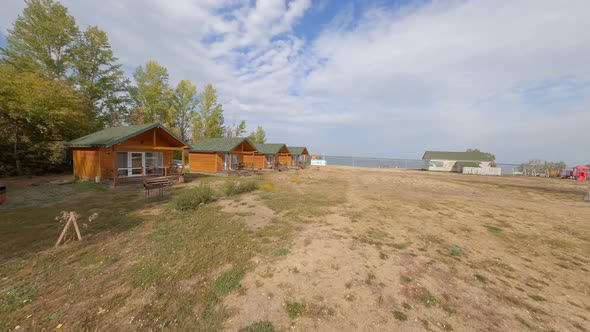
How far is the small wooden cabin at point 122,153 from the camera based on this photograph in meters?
14.5

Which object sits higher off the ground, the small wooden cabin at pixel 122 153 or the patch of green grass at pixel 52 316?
the small wooden cabin at pixel 122 153

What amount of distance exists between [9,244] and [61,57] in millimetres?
30486

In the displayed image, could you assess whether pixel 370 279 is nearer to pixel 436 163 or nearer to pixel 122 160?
pixel 122 160

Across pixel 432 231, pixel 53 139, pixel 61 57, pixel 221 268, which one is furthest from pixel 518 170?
pixel 61 57

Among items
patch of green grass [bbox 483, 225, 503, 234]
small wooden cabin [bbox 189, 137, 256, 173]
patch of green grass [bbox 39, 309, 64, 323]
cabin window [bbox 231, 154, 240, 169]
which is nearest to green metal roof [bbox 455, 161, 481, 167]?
patch of green grass [bbox 483, 225, 503, 234]

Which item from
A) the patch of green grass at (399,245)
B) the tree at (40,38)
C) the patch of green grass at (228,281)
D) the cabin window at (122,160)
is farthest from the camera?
the tree at (40,38)

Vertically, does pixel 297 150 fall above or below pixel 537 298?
above

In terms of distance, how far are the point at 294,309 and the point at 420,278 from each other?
10.4 ft

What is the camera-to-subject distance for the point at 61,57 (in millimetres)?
23141

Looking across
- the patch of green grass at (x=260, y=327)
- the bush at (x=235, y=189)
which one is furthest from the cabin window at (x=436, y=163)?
the patch of green grass at (x=260, y=327)

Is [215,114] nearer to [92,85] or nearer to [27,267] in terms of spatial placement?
[92,85]

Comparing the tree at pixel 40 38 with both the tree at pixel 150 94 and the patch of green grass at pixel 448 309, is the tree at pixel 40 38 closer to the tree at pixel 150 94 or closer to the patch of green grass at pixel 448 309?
the tree at pixel 150 94

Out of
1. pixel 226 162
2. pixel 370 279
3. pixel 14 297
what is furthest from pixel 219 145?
pixel 370 279

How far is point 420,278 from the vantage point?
461 centimetres
